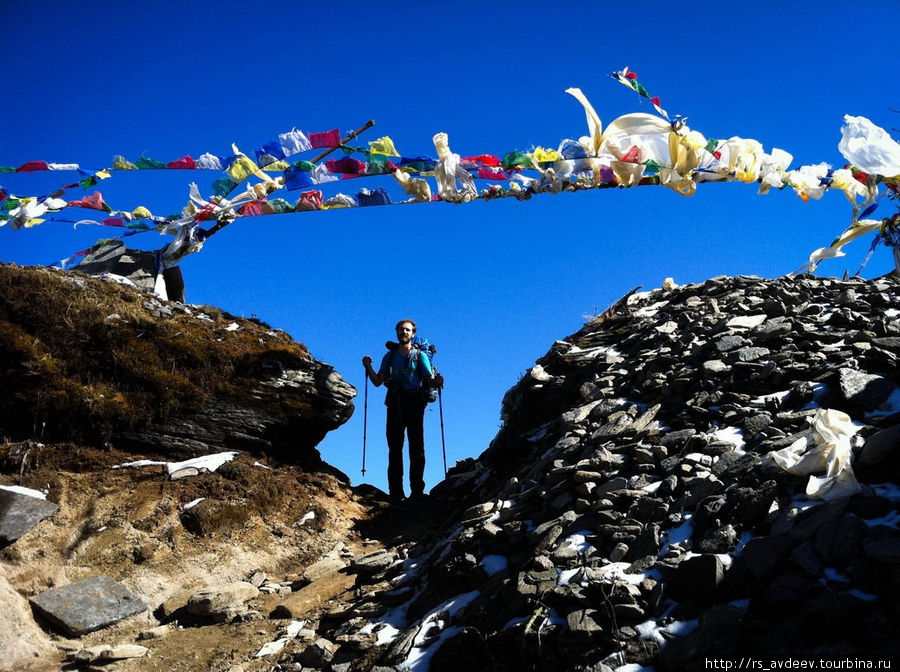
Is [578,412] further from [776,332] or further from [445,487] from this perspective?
[445,487]

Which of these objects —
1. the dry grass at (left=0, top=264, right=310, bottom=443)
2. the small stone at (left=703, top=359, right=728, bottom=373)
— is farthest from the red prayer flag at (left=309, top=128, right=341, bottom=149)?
the dry grass at (left=0, top=264, right=310, bottom=443)

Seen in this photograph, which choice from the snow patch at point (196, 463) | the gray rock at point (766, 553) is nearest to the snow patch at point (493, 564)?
the gray rock at point (766, 553)

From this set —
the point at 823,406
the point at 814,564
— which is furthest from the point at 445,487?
the point at 814,564

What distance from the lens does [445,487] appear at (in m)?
11.9

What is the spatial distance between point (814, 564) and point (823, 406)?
2755mm

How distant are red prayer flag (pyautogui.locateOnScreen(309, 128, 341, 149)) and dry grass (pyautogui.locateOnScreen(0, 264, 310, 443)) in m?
5.48

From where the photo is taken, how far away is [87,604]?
24.9 feet

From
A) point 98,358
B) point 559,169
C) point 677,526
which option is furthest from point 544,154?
point 98,358

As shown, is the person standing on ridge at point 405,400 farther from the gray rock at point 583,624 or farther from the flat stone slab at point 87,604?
the gray rock at point 583,624

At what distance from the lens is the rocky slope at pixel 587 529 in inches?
179

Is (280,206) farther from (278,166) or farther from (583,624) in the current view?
(583,624)

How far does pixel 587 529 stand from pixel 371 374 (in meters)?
6.54

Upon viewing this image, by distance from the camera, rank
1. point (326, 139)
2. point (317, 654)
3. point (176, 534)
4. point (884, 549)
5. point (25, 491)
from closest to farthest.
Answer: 1. point (884, 549)
2. point (317, 654)
3. point (326, 139)
4. point (25, 491)
5. point (176, 534)

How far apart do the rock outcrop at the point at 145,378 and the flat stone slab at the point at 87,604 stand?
3.17 meters
